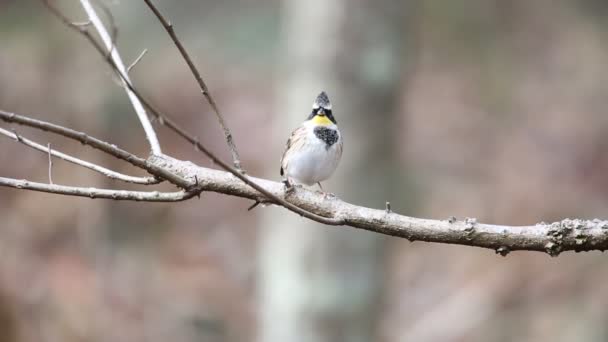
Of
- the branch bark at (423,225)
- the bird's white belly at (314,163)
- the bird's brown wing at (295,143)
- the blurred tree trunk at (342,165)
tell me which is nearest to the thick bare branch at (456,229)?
the branch bark at (423,225)

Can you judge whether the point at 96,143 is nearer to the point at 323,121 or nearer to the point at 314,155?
the point at 314,155

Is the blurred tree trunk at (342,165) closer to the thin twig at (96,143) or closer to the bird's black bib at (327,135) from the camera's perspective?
the bird's black bib at (327,135)

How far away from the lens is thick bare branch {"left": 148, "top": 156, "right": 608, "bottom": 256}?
2316 millimetres

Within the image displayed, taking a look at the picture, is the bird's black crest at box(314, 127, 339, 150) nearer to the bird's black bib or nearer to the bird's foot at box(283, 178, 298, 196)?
the bird's black bib

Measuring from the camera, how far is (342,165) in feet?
17.2

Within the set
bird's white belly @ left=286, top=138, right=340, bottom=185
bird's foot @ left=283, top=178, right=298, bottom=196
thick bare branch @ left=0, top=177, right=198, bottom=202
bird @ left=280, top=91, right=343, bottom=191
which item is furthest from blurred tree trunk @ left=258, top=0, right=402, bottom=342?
thick bare branch @ left=0, top=177, right=198, bottom=202

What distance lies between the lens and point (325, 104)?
12.2 ft

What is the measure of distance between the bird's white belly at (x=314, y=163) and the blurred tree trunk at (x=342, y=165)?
4.67ft

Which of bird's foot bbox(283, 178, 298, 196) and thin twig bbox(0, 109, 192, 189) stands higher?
bird's foot bbox(283, 178, 298, 196)

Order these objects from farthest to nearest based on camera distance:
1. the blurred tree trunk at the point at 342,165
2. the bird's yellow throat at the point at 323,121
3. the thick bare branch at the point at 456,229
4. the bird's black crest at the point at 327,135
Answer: the blurred tree trunk at the point at 342,165
the bird's yellow throat at the point at 323,121
the bird's black crest at the point at 327,135
the thick bare branch at the point at 456,229

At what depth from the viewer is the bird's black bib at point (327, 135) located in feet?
12.4

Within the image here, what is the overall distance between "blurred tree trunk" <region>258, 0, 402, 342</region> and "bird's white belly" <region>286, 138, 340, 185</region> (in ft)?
4.67

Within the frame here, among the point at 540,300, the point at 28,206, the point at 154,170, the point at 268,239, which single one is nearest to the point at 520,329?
the point at 540,300

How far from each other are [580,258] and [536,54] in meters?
3.91
